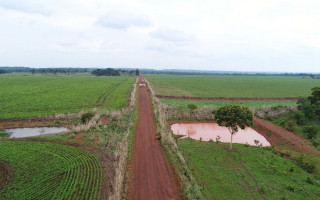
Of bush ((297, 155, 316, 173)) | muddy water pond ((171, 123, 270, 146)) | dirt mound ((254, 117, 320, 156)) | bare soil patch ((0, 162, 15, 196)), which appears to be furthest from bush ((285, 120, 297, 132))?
bare soil patch ((0, 162, 15, 196))

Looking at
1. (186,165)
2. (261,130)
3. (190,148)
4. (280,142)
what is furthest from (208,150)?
(261,130)

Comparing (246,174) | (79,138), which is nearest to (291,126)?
(246,174)

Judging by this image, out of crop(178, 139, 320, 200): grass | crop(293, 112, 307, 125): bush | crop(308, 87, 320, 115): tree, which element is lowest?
crop(178, 139, 320, 200): grass

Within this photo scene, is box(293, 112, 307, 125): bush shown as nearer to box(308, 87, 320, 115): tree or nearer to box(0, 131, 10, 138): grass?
box(308, 87, 320, 115): tree

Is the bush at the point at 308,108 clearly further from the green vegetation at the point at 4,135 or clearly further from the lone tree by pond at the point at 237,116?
the green vegetation at the point at 4,135

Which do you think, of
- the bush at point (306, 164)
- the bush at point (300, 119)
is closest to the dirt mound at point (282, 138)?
the bush at point (300, 119)
